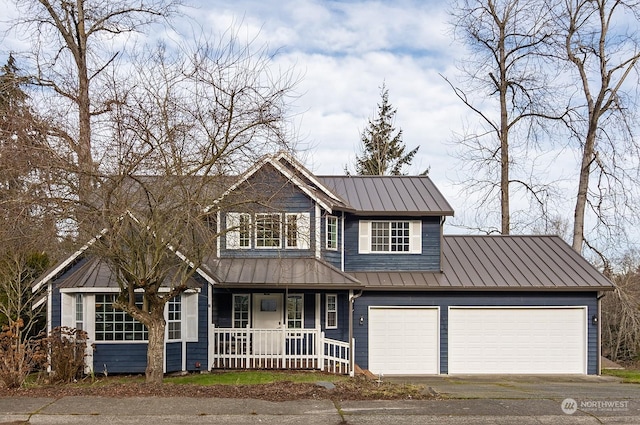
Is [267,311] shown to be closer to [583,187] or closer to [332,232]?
[332,232]

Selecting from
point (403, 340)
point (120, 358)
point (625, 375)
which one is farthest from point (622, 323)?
point (120, 358)

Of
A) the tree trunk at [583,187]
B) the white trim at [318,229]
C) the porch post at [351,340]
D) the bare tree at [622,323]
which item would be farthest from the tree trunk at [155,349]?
the tree trunk at [583,187]

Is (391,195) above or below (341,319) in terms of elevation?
above

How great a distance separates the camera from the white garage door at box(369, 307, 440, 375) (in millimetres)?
19078

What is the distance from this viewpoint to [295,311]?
18922 mm

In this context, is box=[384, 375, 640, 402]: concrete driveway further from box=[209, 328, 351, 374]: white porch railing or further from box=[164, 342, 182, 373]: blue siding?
box=[164, 342, 182, 373]: blue siding

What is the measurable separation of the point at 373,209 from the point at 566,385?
7.27 metres

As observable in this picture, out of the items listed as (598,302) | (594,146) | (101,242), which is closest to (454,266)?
(598,302)

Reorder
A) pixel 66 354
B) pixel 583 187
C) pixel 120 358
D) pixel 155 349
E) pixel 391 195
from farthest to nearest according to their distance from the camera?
pixel 583 187 → pixel 391 195 → pixel 120 358 → pixel 66 354 → pixel 155 349

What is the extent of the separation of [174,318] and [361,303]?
536 cm

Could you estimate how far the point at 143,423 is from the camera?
898 centimetres

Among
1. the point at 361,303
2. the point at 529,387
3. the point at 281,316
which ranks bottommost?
the point at 529,387

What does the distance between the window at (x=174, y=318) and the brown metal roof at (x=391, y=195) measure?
6.05 metres

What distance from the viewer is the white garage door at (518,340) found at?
19.1 metres
